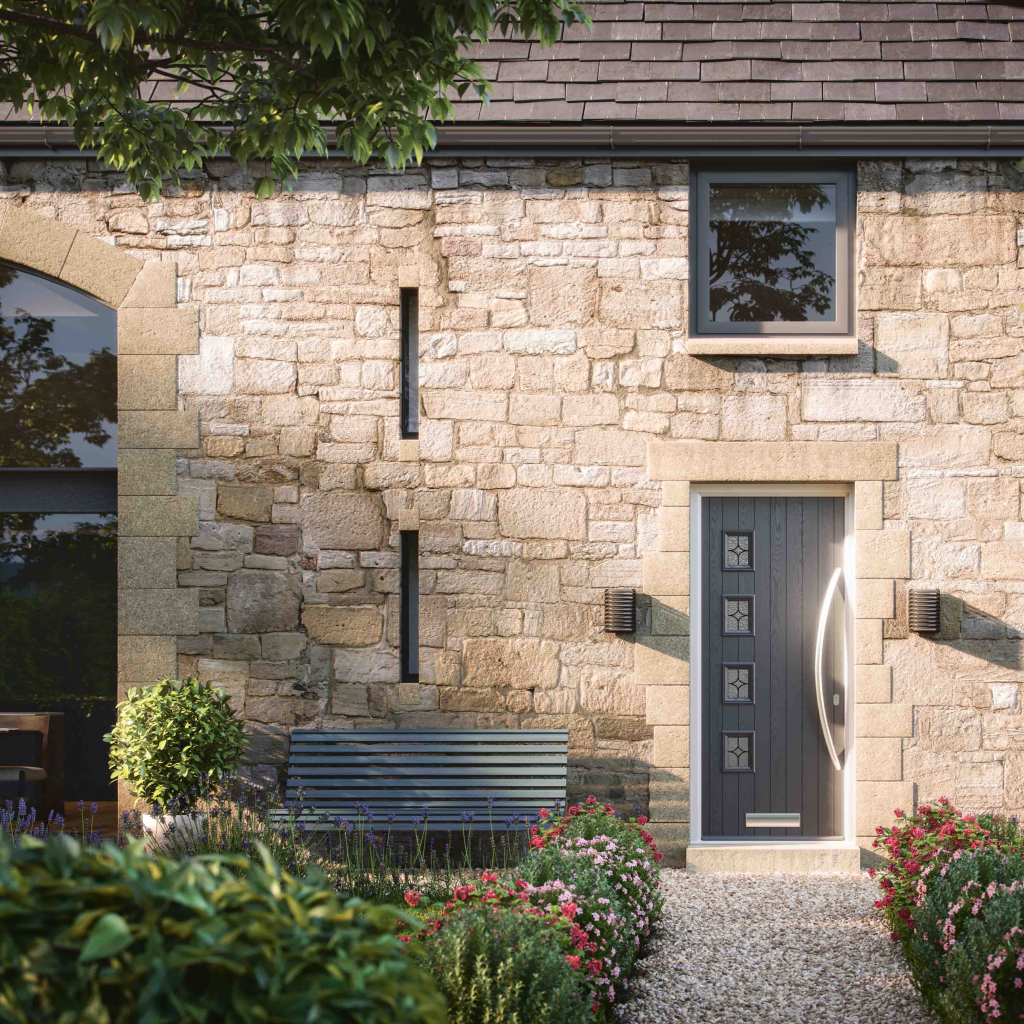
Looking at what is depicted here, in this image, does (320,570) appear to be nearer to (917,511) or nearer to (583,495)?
(583,495)

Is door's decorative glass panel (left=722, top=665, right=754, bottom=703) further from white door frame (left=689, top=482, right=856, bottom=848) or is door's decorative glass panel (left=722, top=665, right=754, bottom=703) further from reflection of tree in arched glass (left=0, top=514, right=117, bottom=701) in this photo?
reflection of tree in arched glass (left=0, top=514, right=117, bottom=701)

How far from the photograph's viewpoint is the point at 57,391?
6.71m

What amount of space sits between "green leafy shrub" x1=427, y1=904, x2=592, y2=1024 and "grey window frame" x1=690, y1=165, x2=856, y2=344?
13.3 ft

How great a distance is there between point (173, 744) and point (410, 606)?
1.66 m

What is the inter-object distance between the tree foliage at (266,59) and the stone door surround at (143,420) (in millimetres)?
1636

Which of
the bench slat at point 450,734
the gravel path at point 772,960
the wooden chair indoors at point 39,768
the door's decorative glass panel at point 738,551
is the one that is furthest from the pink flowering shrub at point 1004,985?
the wooden chair indoors at point 39,768

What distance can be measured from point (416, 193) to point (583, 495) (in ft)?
7.29

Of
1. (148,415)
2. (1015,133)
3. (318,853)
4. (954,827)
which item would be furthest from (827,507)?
(148,415)

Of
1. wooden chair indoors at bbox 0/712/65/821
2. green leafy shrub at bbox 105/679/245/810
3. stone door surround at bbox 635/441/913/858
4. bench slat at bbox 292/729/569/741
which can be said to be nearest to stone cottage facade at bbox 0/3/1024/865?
stone door surround at bbox 635/441/913/858

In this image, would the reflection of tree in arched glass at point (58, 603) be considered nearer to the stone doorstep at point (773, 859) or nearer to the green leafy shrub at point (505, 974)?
the stone doorstep at point (773, 859)

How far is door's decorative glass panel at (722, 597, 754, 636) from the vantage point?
597cm

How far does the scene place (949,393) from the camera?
231 inches

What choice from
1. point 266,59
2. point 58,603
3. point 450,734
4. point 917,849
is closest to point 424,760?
point 450,734

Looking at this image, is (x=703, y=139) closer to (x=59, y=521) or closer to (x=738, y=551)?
(x=738, y=551)
